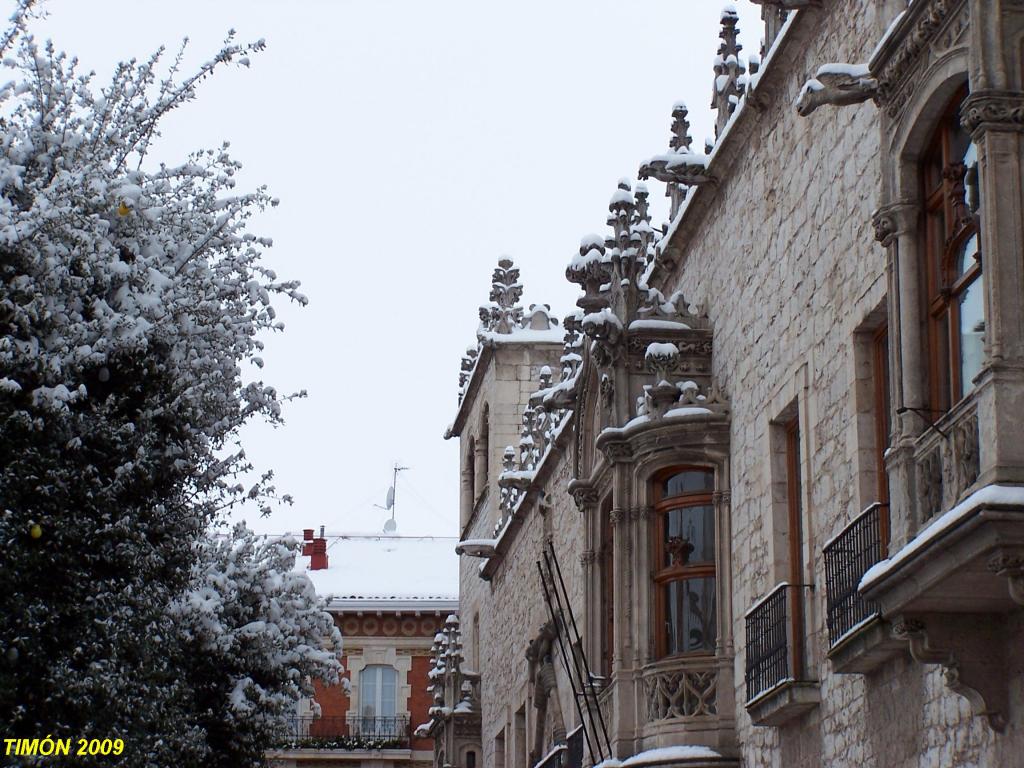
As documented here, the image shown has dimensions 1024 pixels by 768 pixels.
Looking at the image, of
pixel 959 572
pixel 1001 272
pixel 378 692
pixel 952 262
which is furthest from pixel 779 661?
pixel 378 692

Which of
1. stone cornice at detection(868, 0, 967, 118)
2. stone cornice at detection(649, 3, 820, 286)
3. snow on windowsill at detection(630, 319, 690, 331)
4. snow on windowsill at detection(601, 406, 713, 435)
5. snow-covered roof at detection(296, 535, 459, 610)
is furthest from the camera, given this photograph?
snow-covered roof at detection(296, 535, 459, 610)

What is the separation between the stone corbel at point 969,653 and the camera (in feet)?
34.6

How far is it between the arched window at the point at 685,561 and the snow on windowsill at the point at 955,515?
253 inches

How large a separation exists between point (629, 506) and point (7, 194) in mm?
6681

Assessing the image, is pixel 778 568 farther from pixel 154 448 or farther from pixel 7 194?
pixel 7 194

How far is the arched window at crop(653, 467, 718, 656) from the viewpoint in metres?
17.1

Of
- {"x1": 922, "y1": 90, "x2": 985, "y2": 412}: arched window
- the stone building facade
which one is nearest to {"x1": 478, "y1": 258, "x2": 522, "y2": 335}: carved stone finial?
the stone building facade

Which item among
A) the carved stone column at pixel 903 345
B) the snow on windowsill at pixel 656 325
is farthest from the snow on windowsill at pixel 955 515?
the snow on windowsill at pixel 656 325

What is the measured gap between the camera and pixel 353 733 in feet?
165

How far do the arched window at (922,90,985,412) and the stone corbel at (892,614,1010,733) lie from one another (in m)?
1.26

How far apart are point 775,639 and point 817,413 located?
1.82 metres

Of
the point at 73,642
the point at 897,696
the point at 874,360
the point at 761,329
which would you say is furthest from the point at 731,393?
the point at 73,642

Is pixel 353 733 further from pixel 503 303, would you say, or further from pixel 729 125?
pixel 729 125

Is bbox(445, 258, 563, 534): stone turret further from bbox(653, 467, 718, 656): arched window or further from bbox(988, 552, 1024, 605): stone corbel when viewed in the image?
bbox(988, 552, 1024, 605): stone corbel
